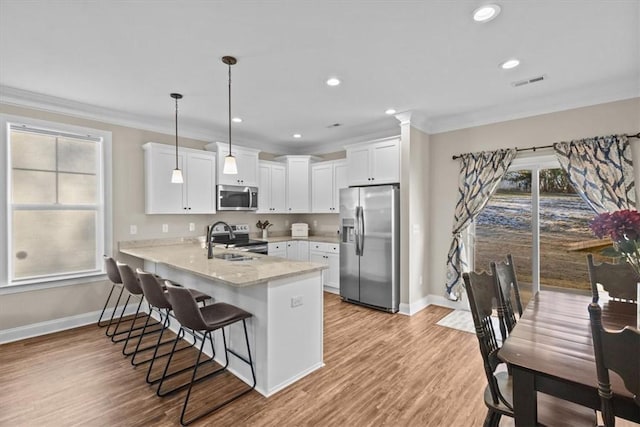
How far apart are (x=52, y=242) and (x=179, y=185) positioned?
1.60 metres

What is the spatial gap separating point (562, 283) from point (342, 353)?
2837 mm

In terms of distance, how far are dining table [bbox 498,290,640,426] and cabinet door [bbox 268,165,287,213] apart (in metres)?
4.47

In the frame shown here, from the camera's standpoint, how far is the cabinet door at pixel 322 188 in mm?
5531

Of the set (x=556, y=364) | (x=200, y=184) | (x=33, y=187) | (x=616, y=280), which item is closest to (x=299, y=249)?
(x=200, y=184)

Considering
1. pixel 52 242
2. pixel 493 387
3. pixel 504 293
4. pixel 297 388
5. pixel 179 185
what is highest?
pixel 179 185

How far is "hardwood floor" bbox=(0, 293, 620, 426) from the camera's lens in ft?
6.87

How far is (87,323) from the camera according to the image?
3816 millimetres

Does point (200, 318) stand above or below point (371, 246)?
below

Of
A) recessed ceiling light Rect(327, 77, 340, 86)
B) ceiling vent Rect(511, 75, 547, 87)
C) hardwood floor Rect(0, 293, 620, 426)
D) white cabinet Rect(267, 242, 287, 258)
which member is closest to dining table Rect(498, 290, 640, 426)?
hardwood floor Rect(0, 293, 620, 426)

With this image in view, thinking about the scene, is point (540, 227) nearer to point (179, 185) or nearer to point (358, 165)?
point (358, 165)

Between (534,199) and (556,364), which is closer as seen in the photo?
(556,364)

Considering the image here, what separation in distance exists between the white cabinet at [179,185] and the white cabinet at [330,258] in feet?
6.21

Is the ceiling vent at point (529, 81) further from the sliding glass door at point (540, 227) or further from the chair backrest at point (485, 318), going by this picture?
the chair backrest at point (485, 318)

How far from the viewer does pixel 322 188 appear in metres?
5.64
